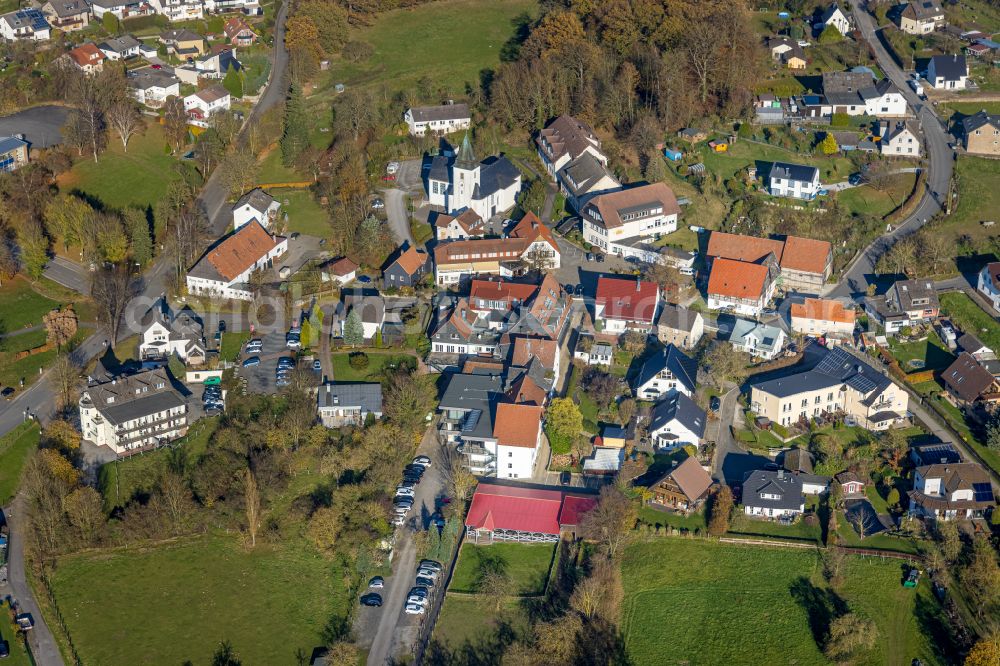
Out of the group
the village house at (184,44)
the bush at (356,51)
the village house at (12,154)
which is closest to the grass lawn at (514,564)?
the village house at (12,154)

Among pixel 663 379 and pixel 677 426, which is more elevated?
pixel 663 379

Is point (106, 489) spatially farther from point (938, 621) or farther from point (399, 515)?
point (938, 621)

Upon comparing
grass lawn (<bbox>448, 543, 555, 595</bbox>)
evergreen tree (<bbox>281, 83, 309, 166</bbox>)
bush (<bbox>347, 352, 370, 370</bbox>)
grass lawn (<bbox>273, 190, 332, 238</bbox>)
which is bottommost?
grass lawn (<bbox>448, 543, 555, 595</bbox>)

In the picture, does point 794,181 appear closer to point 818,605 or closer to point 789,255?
point 789,255

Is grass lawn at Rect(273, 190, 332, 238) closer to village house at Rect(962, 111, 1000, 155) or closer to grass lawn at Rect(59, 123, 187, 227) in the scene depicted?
grass lawn at Rect(59, 123, 187, 227)

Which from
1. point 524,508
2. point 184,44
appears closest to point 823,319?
point 524,508

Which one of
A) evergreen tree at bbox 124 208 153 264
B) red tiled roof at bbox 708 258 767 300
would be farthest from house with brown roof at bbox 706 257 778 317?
evergreen tree at bbox 124 208 153 264
